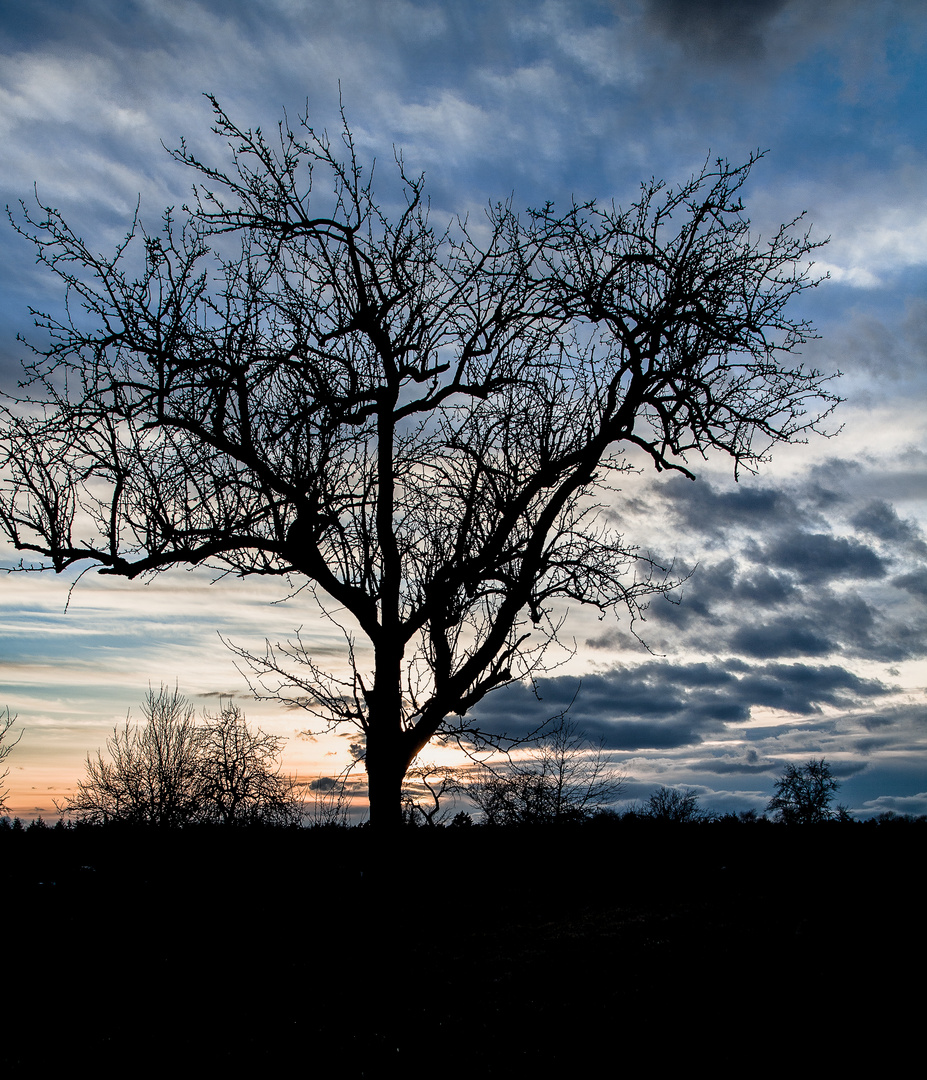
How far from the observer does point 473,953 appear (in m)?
7.96

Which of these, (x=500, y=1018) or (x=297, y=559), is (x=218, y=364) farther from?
(x=500, y=1018)

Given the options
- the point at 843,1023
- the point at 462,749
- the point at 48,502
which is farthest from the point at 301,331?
the point at 843,1023

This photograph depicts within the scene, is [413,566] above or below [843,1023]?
above

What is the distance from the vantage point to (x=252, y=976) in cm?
758

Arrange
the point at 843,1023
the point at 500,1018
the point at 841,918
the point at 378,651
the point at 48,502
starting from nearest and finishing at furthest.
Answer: the point at 843,1023 < the point at 500,1018 < the point at 841,918 < the point at 48,502 < the point at 378,651

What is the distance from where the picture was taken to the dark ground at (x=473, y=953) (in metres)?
5.67

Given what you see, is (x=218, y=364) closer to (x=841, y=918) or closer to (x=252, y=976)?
(x=252, y=976)

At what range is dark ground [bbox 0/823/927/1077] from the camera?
5.67m

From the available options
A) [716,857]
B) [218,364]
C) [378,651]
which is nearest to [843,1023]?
[716,857]

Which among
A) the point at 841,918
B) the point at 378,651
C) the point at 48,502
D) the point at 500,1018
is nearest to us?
the point at 500,1018

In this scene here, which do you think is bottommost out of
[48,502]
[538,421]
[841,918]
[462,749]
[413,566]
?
[841,918]

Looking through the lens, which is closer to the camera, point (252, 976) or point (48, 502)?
point (252, 976)

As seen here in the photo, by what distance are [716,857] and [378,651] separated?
17.7 feet

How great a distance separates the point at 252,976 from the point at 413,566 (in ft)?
16.9
